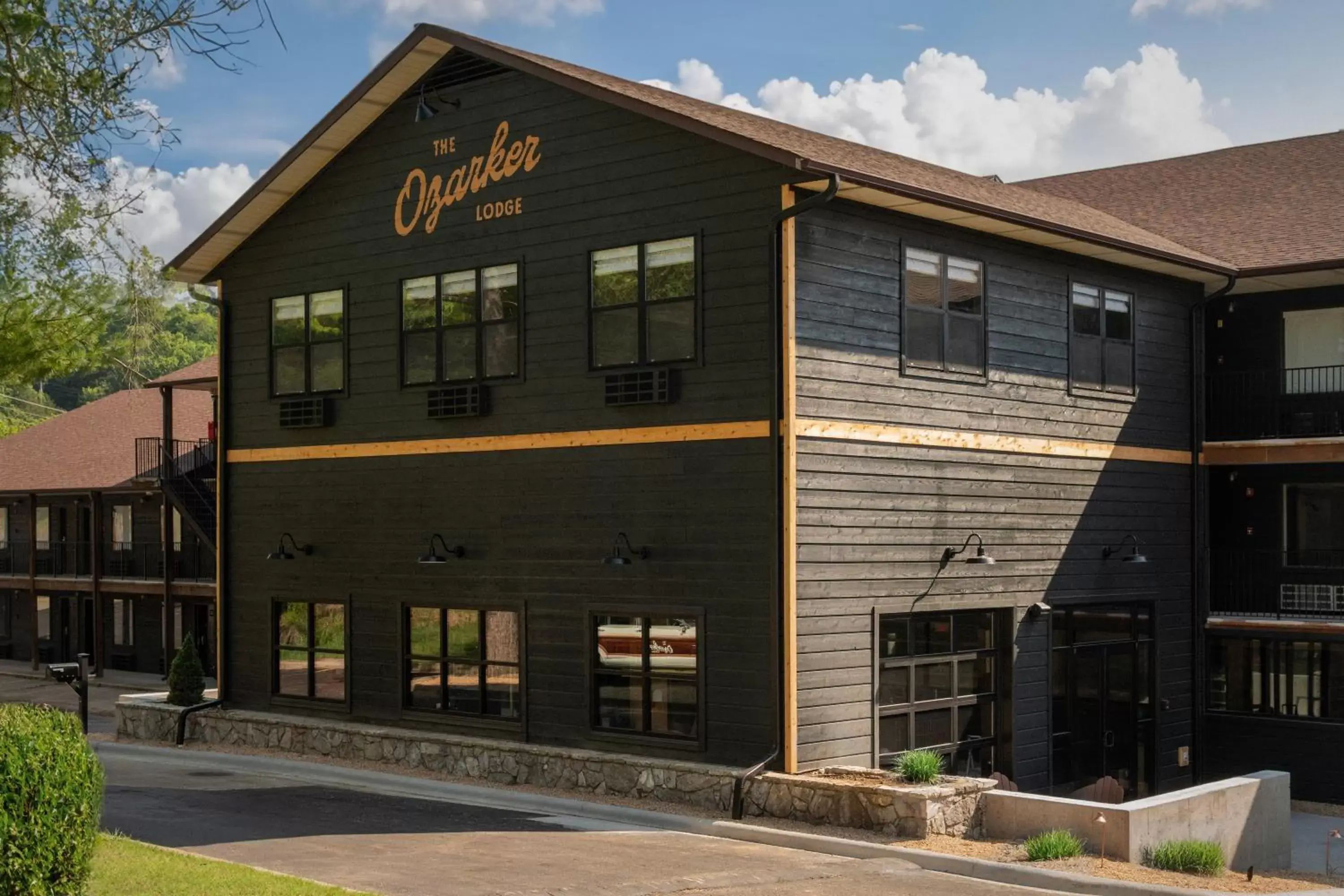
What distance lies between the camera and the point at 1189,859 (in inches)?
533

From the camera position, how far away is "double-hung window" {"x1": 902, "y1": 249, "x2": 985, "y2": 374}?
56.3 feet

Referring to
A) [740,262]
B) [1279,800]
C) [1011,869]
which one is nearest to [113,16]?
[740,262]

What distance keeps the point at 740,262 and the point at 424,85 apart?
593cm

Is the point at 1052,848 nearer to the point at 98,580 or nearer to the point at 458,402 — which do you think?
the point at 458,402

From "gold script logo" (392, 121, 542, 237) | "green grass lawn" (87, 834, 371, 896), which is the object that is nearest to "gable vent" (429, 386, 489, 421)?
"gold script logo" (392, 121, 542, 237)

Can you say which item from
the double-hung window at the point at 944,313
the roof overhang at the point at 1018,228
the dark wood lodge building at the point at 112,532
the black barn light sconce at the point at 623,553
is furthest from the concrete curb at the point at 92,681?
the roof overhang at the point at 1018,228

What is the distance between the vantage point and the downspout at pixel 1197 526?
70.8ft

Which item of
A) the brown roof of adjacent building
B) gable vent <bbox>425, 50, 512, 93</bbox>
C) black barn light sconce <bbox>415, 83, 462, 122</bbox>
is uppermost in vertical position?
gable vent <bbox>425, 50, 512, 93</bbox>

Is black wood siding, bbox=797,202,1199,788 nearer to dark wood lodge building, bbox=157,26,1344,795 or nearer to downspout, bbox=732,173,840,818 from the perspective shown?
dark wood lodge building, bbox=157,26,1344,795

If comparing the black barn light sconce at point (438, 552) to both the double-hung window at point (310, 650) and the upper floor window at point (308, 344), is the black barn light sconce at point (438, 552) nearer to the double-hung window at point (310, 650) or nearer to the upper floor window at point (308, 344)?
the double-hung window at point (310, 650)

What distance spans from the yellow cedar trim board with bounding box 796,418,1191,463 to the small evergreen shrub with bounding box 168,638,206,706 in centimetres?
1091

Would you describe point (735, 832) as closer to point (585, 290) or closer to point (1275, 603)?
point (585, 290)

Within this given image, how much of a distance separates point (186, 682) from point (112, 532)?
21.2m

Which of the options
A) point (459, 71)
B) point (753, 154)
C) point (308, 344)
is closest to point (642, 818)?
point (753, 154)
